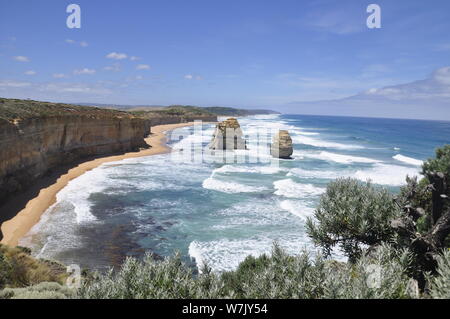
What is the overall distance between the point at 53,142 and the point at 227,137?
24.6 m

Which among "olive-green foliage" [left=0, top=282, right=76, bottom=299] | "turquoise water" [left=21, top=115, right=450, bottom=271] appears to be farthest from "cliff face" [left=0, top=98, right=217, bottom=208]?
"olive-green foliage" [left=0, top=282, right=76, bottom=299]

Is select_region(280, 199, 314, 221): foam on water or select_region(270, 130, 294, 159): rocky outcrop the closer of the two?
select_region(280, 199, 314, 221): foam on water

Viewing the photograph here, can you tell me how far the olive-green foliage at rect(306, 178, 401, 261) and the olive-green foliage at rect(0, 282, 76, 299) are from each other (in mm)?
6933

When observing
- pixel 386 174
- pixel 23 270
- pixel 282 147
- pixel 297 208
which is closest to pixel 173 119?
pixel 282 147

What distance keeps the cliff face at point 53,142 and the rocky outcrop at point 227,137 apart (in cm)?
1158

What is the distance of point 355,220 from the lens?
8930mm

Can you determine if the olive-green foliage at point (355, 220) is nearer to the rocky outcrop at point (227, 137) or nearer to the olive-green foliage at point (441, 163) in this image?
the olive-green foliage at point (441, 163)

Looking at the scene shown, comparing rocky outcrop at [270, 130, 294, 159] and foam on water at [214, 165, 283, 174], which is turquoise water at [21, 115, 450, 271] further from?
rocky outcrop at [270, 130, 294, 159]

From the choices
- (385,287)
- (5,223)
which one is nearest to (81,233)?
(5,223)

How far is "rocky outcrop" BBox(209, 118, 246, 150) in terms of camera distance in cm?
4678

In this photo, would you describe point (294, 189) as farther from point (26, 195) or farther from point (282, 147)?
point (26, 195)

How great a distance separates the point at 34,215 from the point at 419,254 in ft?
62.0

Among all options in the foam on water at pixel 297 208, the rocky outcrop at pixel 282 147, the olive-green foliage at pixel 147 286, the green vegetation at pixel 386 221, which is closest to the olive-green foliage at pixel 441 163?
the green vegetation at pixel 386 221

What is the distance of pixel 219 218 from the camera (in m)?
18.6
